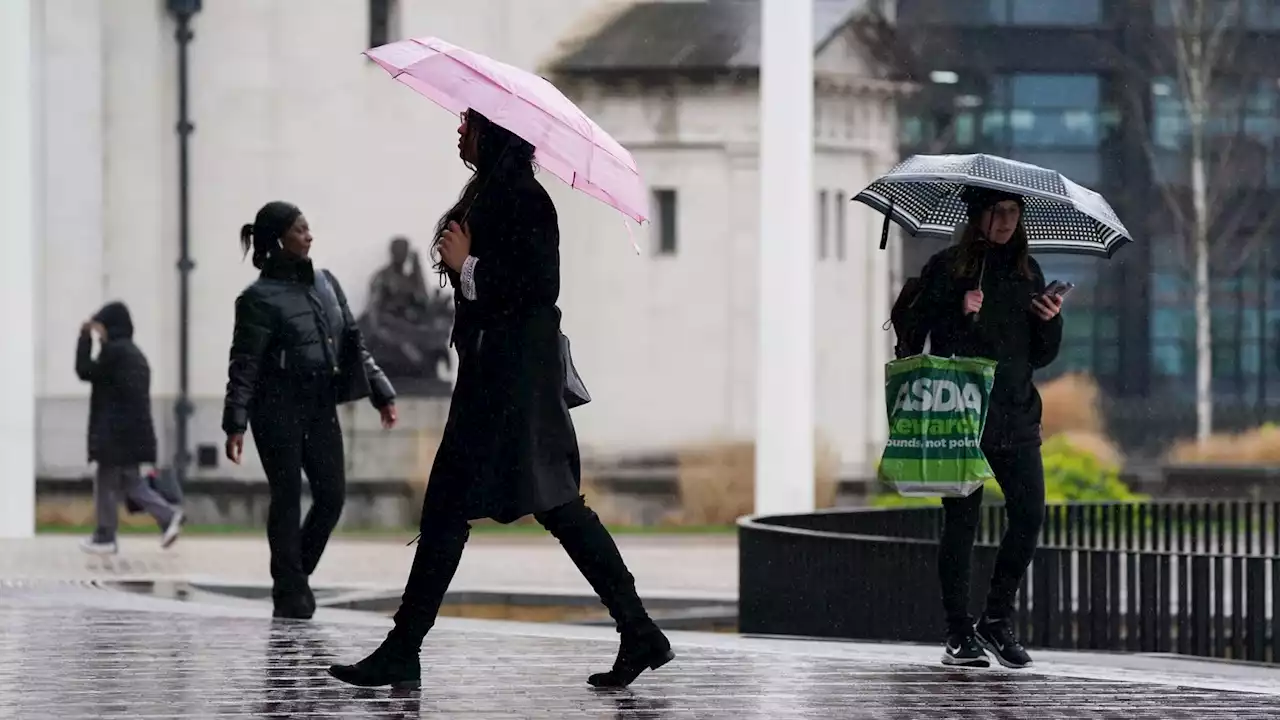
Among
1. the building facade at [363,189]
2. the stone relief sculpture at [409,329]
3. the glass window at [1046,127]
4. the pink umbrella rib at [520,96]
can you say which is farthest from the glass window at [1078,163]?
the pink umbrella rib at [520,96]

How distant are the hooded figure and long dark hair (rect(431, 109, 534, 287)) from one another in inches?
377

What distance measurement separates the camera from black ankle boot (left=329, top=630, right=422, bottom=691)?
7465mm

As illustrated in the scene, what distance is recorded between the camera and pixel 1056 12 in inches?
1066

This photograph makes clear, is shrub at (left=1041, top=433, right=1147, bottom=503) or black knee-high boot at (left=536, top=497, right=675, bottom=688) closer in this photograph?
black knee-high boot at (left=536, top=497, right=675, bottom=688)

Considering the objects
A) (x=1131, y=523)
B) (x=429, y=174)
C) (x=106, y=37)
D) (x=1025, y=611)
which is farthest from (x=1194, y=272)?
(x=1025, y=611)

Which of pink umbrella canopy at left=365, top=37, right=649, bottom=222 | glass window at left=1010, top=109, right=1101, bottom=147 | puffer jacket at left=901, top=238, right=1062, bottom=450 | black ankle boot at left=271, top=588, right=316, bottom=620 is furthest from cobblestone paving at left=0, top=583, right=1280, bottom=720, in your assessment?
glass window at left=1010, top=109, right=1101, bottom=147

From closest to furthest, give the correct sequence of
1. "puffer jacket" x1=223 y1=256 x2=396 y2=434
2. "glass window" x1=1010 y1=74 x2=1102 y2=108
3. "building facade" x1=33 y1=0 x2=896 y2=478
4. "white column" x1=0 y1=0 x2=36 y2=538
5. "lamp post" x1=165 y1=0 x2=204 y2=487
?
"puffer jacket" x1=223 y1=256 x2=396 y2=434, "white column" x1=0 y1=0 x2=36 y2=538, "building facade" x1=33 y1=0 x2=896 y2=478, "lamp post" x1=165 y1=0 x2=204 y2=487, "glass window" x1=1010 y1=74 x2=1102 y2=108

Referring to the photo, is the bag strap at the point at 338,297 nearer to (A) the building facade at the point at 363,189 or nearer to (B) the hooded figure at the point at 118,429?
(B) the hooded figure at the point at 118,429

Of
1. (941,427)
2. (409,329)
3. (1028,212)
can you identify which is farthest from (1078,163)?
(941,427)

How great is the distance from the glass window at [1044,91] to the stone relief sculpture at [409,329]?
6569 mm

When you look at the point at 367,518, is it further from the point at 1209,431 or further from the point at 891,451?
the point at 891,451

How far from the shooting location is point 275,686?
762cm

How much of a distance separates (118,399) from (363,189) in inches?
331

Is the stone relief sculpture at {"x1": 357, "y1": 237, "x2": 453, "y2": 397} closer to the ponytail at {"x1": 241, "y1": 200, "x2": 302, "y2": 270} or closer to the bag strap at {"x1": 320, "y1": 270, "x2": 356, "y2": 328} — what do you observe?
the bag strap at {"x1": 320, "y1": 270, "x2": 356, "y2": 328}
